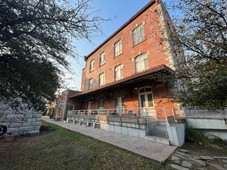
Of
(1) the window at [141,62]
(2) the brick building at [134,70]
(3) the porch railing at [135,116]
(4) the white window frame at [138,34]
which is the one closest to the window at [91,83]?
(2) the brick building at [134,70]

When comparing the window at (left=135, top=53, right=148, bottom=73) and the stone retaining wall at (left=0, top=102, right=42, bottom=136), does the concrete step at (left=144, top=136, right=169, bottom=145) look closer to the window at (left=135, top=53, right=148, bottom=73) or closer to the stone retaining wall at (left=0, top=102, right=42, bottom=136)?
the window at (left=135, top=53, right=148, bottom=73)

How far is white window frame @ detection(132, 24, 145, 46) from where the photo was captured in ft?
38.3

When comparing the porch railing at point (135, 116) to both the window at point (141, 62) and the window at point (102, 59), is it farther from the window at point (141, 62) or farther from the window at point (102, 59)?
the window at point (102, 59)

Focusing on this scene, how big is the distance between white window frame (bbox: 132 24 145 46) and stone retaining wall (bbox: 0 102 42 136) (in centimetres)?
1041

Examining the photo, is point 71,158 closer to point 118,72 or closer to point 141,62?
point 141,62

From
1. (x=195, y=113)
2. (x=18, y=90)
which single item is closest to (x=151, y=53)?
(x=195, y=113)

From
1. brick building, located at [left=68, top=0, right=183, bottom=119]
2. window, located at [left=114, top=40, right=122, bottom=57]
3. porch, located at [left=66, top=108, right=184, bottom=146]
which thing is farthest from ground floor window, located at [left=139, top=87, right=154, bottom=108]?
window, located at [left=114, top=40, right=122, bottom=57]

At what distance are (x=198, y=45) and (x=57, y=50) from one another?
3743 millimetres

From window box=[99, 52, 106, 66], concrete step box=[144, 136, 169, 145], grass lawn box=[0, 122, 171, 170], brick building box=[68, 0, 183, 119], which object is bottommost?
grass lawn box=[0, 122, 171, 170]

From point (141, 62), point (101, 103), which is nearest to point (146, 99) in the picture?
point (141, 62)

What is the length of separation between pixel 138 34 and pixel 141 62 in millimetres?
3140

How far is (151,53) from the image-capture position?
33.5ft

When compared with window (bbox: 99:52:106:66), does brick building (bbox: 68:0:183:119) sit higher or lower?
lower

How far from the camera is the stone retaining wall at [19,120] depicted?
679 cm
